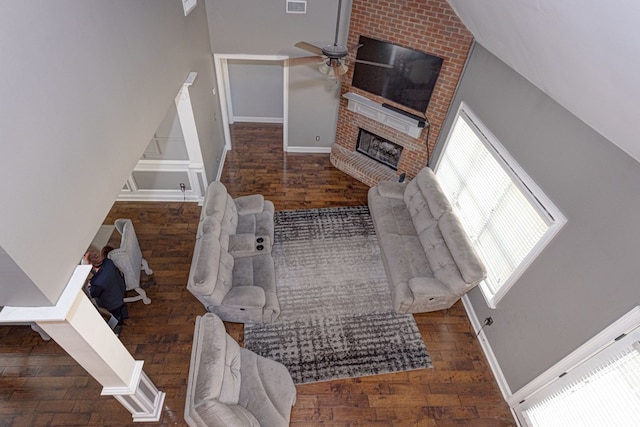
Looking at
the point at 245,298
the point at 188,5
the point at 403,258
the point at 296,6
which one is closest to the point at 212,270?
the point at 245,298

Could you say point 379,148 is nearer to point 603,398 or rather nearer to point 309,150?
point 309,150

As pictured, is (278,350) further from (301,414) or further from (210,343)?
(210,343)

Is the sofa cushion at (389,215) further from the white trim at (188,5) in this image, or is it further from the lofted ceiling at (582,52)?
the white trim at (188,5)

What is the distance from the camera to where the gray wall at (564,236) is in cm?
231

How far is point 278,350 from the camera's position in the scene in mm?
3662

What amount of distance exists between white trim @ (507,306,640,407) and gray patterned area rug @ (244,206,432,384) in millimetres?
946

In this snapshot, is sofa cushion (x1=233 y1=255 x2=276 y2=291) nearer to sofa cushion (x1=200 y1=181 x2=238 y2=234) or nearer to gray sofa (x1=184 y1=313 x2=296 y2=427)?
sofa cushion (x1=200 y1=181 x2=238 y2=234)

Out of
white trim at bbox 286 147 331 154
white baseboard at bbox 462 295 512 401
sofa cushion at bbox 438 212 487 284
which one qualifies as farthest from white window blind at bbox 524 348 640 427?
white trim at bbox 286 147 331 154

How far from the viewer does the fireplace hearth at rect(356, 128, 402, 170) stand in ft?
19.0

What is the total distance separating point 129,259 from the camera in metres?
3.60

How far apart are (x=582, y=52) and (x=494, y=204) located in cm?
205

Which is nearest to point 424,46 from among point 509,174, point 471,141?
point 471,141

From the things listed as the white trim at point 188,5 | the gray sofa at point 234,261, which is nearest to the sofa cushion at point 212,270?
the gray sofa at point 234,261

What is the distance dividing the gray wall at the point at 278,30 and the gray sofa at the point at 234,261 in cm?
257
